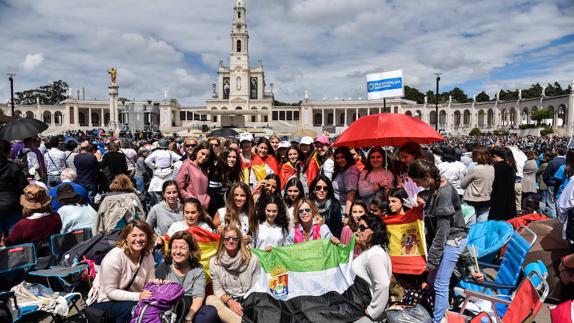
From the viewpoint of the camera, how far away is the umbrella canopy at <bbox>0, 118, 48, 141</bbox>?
23.3 feet

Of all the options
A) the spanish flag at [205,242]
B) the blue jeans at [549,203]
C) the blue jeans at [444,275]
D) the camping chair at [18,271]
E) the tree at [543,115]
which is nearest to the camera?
the camping chair at [18,271]

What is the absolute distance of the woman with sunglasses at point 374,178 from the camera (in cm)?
520

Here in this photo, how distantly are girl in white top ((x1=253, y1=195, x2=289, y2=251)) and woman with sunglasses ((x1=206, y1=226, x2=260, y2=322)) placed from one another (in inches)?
21.4

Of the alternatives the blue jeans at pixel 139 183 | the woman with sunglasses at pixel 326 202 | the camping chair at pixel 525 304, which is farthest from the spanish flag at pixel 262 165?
the camping chair at pixel 525 304

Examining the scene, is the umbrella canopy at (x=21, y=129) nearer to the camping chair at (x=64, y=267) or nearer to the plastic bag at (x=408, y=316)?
the camping chair at (x=64, y=267)

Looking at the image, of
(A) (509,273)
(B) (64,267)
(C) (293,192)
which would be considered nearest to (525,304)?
(A) (509,273)

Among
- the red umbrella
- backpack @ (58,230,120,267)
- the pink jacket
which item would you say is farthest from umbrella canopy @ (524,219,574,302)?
backpack @ (58,230,120,267)

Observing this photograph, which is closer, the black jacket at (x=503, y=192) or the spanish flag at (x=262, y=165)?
the black jacket at (x=503, y=192)

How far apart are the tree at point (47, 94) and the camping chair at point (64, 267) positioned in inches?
4276

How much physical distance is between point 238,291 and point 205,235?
2.63 ft

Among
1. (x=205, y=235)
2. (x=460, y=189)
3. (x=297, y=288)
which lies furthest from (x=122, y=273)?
(x=460, y=189)

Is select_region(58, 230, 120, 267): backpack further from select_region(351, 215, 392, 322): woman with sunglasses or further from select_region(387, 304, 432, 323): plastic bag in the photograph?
select_region(387, 304, 432, 323): plastic bag

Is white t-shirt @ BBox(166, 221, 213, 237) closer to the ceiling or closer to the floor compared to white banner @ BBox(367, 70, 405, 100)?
closer to the floor

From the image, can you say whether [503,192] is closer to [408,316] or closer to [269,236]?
[408,316]
